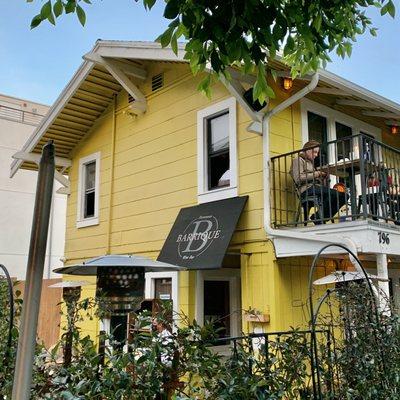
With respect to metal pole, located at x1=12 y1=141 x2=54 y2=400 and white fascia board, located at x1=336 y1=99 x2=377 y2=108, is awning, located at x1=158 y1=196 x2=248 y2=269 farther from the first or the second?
metal pole, located at x1=12 y1=141 x2=54 y2=400

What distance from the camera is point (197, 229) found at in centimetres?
718

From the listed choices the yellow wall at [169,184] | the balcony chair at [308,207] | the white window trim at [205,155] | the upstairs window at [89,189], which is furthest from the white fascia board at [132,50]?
the balcony chair at [308,207]

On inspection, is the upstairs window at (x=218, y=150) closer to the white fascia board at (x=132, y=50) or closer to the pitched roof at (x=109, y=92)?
the pitched roof at (x=109, y=92)

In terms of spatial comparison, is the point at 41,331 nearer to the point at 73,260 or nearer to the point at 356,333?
the point at 73,260

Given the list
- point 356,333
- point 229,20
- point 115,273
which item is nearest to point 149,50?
point 115,273

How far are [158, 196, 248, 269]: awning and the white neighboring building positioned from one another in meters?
11.5

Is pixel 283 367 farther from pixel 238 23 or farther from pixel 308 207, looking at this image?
pixel 308 207

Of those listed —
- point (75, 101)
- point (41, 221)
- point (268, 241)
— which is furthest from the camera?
point (75, 101)

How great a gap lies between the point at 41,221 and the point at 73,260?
9.12 metres

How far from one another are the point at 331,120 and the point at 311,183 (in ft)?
6.71

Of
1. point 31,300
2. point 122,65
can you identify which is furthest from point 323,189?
point 31,300

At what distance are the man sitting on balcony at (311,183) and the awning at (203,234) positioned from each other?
0.83 meters

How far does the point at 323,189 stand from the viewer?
6.42 metres

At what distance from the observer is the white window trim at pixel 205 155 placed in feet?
23.7
